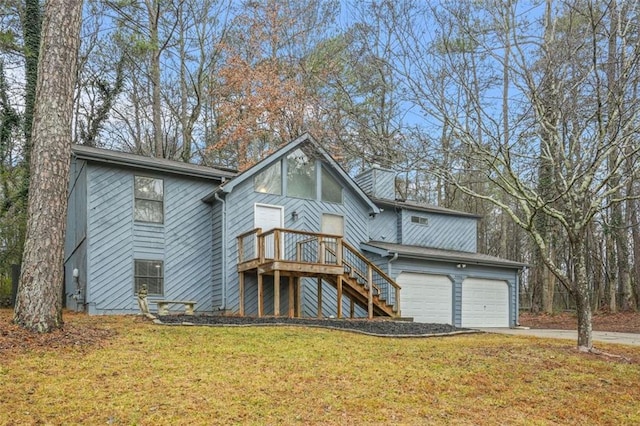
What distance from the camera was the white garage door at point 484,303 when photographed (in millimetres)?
17203

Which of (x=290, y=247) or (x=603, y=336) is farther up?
(x=290, y=247)

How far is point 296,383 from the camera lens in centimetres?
563

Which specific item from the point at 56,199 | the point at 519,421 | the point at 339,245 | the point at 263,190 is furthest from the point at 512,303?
the point at 56,199

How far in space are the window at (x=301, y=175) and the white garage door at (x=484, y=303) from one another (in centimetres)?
636

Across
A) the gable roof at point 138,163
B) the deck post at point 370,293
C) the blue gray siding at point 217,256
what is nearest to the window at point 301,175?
the gable roof at point 138,163

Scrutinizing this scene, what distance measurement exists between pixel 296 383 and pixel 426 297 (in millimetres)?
11426

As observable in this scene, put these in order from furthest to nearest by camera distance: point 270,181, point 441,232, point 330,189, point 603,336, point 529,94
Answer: point 441,232, point 330,189, point 270,181, point 603,336, point 529,94

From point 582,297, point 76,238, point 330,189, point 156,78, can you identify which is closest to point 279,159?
point 330,189

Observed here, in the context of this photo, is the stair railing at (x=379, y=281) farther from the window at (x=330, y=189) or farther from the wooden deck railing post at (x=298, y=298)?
the window at (x=330, y=189)

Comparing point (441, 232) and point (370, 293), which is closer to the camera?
point (370, 293)

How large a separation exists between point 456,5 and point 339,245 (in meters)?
6.52

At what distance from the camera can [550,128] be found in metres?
8.59

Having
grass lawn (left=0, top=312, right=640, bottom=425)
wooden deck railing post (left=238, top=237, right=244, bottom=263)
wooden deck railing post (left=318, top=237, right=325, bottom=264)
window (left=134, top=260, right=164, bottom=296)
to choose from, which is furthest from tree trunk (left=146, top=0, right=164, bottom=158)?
grass lawn (left=0, top=312, right=640, bottom=425)

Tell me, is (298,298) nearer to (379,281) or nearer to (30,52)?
(379,281)
